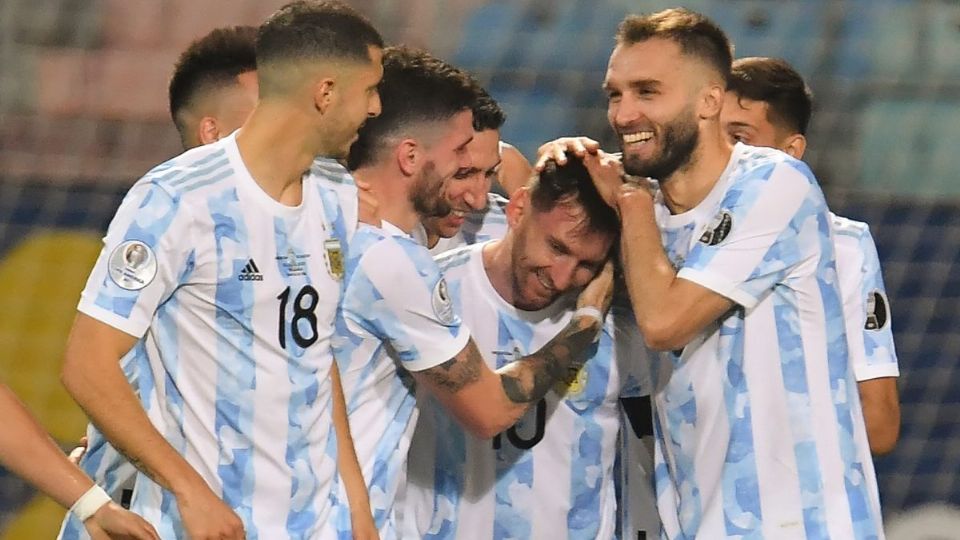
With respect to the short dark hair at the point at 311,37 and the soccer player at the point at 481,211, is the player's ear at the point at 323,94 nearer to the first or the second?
the short dark hair at the point at 311,37

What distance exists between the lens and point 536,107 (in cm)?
551

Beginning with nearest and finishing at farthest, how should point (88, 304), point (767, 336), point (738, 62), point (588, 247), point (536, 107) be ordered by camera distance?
point (88, 304) → point (767, 336) → point (588, 247) → point (738, 62) → point (536, 107)

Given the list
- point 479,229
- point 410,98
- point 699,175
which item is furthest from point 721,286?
point 479,229

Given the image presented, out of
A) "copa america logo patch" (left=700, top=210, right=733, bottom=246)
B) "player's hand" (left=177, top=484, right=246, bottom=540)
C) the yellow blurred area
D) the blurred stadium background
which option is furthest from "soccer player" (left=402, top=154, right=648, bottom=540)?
the yellow blurred area

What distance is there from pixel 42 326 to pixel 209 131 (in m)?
2.53

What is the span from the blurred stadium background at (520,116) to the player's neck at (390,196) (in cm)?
259

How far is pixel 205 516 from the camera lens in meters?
2.30

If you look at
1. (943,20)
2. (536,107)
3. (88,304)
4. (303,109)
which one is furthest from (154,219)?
(943,20)

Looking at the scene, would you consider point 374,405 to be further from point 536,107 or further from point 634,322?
point 536,107

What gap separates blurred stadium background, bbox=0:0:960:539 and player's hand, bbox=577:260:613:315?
2.45m

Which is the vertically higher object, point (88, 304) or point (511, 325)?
point (88, 304)

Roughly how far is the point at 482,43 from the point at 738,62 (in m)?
2.19

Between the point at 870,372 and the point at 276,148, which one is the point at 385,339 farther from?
the point at 870,372

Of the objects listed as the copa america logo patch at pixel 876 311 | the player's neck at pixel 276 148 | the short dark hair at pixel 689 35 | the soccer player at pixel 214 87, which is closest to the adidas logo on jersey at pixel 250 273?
the player's neck at pixel 276 148
